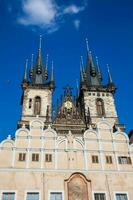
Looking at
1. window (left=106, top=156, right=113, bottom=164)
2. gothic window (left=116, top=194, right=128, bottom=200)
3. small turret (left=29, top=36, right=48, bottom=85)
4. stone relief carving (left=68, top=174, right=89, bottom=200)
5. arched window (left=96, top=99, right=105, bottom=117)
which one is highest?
small turret (left=29, top=36, right=48, bottom=85)

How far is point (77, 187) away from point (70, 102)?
21484 millimetres

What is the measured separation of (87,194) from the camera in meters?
19.0

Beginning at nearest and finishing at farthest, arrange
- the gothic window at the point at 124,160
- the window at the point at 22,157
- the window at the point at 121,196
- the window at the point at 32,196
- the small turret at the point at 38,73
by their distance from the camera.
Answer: the window at the point at 32,196
the window at the point at 121,196
the window at the point at 22,157
the gothic window at the point at 124,160
the small turret at the point at 38,73

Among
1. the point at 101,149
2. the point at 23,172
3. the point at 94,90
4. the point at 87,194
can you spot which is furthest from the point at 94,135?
the point at 94,90

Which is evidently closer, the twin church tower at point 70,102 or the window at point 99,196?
the window at point 99,196

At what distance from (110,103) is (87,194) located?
2302cm

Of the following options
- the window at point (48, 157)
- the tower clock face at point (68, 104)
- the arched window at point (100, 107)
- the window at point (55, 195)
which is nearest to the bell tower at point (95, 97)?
the arched window at point (100, 107)

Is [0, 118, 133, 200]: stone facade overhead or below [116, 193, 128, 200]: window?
overhead

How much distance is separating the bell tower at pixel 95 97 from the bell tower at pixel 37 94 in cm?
515

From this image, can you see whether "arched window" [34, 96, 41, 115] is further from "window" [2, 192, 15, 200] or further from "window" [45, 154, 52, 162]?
"window" [2, 192, 15, 200]

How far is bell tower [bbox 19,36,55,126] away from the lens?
37750 millimetres

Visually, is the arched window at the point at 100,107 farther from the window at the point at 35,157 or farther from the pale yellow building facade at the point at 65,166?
the window at the point at 35,157

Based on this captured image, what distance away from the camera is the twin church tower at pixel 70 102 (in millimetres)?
36344

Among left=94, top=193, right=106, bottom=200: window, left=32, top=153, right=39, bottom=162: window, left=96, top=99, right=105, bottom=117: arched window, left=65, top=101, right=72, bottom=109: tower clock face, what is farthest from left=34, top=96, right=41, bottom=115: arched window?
left=94, top=193, right=106, bottom=200: window
